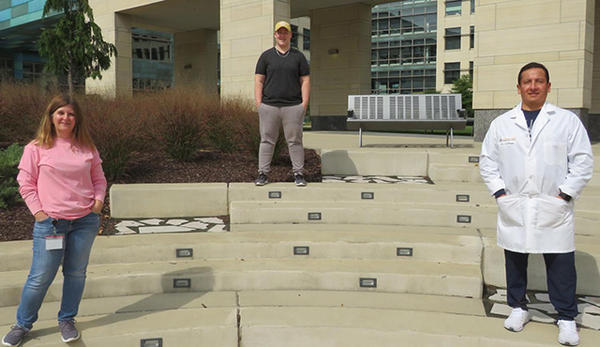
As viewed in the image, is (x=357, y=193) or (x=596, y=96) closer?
(x=357, y=193)

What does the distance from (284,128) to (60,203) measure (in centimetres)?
325

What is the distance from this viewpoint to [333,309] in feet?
12.4

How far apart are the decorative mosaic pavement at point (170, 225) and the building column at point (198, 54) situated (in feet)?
64.3

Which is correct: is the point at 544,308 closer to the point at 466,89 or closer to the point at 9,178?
the point at 9,178

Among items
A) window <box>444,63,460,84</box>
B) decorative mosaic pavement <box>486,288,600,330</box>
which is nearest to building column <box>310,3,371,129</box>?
decorative mosaic pavement <box>486,288,600,330</box>

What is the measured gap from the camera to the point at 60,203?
312cm

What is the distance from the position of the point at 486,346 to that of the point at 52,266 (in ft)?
9.41

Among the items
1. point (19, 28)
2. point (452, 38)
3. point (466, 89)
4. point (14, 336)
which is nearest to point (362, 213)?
point (14, 336)

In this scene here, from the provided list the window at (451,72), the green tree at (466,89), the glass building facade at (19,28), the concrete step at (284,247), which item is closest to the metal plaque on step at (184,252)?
the concrete step at (284,247)

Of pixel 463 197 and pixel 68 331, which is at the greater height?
pixel 463 197

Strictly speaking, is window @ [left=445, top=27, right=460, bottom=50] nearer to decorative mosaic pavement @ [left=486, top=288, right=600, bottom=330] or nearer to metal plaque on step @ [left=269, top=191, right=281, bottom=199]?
metal plaque on step @ [left=269, top=191, right=281, bottom=199]

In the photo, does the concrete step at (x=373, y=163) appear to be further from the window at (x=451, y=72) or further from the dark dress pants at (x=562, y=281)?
the window at (x=451, y=72)

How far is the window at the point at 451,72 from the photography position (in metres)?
64.4

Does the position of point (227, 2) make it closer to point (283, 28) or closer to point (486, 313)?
point (283, 28)
